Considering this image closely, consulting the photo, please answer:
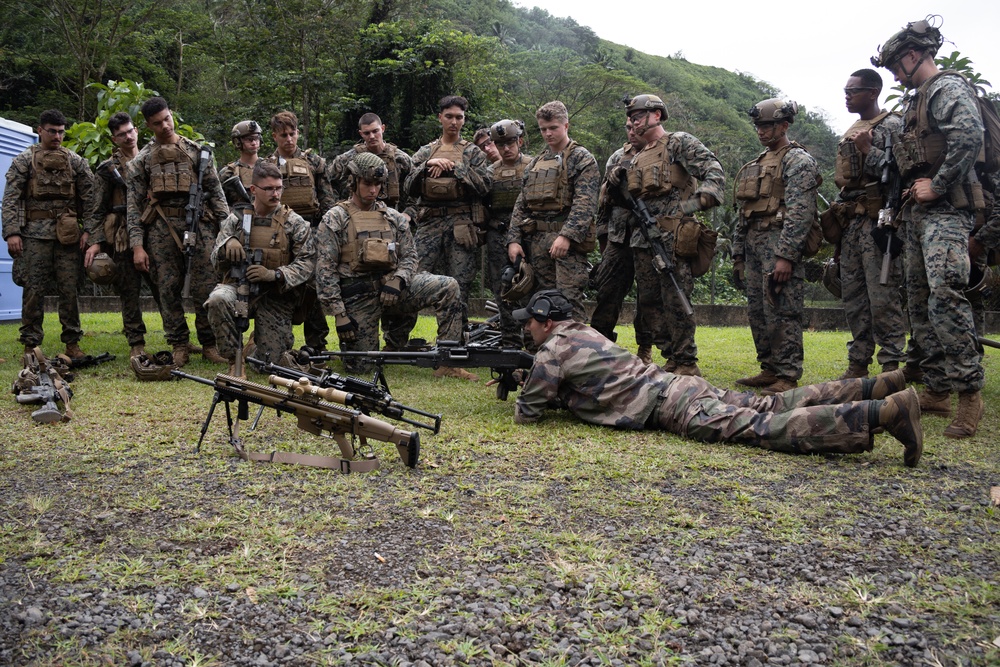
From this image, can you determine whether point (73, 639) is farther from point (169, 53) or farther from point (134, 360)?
point (169, 53)

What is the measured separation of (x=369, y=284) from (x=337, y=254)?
438 millimetres

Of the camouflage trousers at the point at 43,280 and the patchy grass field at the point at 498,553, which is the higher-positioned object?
the camouflage trousers at the point at 43,280

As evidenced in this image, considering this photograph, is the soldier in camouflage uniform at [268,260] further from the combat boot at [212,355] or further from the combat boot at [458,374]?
the combat boot at [458,374]

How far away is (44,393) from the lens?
19.0ft

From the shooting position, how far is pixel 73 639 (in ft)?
8.29

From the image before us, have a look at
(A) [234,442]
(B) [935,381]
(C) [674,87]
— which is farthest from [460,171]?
(C) [674,87]

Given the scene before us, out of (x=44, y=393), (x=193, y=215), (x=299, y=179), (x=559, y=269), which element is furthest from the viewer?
(x=299, y=179)

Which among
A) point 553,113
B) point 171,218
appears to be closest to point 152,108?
point 171,218

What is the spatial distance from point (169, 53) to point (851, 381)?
24.0 meters

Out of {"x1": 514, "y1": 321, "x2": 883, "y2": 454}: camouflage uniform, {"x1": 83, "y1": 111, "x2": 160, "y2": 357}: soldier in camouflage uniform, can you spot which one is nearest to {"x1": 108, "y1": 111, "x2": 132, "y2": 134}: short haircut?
{"x1": 83, "y1": 111, "x2": 160, "y2": 357}: soldier in camouflage uniform

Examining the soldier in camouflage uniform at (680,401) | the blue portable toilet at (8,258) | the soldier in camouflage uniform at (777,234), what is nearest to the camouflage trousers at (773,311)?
the soldier in camouflage uniform at (777,234)

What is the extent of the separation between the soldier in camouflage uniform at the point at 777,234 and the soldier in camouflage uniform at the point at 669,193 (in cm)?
51

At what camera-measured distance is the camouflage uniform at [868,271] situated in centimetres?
655

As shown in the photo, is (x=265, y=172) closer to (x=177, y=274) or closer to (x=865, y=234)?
(x=177, y=274)
